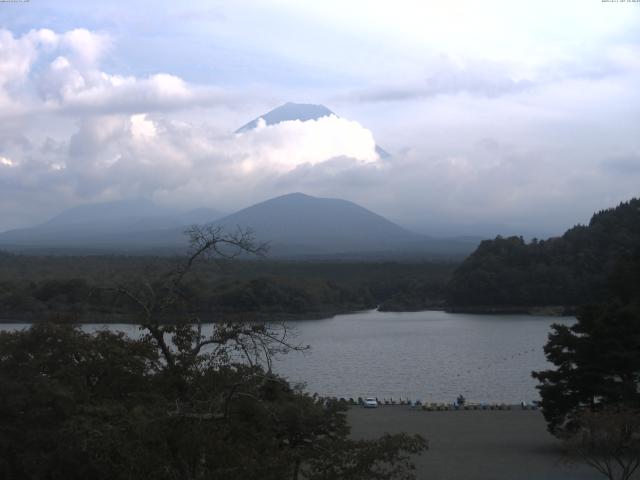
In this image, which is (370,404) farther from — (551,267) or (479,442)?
(551,267)

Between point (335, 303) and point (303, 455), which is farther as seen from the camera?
point (335, 303)

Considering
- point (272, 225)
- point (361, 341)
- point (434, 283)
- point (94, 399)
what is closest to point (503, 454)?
point (94, 399)

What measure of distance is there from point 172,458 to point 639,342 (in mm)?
8207

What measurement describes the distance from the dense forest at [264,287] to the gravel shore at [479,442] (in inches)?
405

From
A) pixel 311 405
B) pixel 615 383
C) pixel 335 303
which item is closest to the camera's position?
pixel 311 405

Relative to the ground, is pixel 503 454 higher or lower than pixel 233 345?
lower

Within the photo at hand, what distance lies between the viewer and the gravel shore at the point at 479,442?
9.34 meters

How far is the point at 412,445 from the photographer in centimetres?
418

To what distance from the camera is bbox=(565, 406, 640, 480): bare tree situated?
738 centimetres

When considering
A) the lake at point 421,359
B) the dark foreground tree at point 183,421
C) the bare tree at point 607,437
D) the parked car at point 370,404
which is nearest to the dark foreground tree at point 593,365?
the bare tree at point 607,437

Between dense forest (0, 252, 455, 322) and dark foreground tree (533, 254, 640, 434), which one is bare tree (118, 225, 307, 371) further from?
dense forest (0, 252, 455, 322)

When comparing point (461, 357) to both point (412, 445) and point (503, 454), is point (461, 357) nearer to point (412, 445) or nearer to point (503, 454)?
point (503, 454)

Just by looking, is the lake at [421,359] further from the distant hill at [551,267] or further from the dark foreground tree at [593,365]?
the distant hill at [551,267]

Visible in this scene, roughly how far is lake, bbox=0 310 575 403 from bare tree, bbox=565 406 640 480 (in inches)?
235
